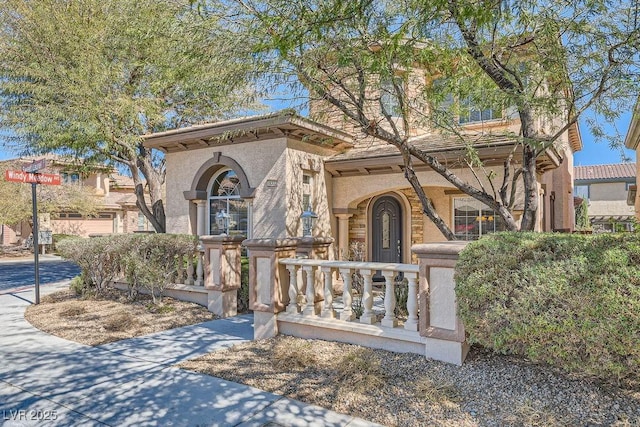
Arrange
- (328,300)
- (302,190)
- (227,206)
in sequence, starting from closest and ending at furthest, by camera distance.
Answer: (328,300), (302,190), (227,206)

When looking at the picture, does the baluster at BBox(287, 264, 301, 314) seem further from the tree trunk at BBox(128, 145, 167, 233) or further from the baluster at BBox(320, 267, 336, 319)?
the tree trunk at BBox(128, 145, 167, 233)

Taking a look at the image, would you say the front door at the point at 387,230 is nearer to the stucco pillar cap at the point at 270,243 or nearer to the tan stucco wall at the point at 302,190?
the tan stucco wall at the point at 302,190

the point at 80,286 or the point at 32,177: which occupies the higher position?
the point at 32,177

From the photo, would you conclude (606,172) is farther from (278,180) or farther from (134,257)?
(134,257)

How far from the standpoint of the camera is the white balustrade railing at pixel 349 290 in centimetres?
511

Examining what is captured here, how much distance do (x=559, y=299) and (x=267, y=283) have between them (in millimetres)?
4001

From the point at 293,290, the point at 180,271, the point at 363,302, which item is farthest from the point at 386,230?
the point at 363,302

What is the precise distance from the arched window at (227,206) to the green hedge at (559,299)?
8.16 m

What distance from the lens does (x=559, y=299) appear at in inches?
147

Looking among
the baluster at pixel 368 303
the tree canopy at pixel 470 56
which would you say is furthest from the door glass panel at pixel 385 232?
the baluster at pixel 368 303

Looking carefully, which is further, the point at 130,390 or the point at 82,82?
the point at 82,82

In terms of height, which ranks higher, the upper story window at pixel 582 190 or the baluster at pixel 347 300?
the upper story window at pixel 582 190

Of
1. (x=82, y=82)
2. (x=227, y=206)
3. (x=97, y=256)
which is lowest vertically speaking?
(x=97, y=256)

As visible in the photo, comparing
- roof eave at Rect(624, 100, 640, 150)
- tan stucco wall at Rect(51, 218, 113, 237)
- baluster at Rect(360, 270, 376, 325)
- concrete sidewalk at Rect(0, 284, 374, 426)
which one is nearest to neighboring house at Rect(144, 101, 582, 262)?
roof eave at Rect(624, 100, 640, 150)
